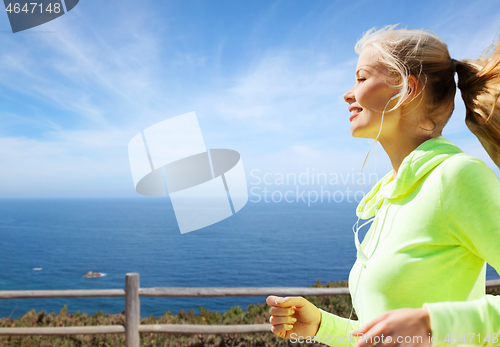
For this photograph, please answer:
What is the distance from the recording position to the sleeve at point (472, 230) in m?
0.59

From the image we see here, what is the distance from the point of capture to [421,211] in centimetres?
73

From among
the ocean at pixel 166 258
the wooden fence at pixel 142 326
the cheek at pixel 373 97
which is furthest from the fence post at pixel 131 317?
the ocean at pixel 166 258

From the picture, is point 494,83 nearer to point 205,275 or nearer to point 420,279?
point 420,279

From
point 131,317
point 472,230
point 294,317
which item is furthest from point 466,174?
point 131,317

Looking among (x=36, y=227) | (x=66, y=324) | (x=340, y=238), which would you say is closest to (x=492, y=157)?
(x=66, y=324)

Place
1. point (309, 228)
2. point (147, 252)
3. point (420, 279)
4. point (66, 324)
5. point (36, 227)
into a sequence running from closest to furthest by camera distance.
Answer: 1. point (420, 279)
2. point (66, 324)
3. point (147, 252)
4. point (309, 228)
5. point (36, 227)

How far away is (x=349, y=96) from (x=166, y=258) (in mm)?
70599

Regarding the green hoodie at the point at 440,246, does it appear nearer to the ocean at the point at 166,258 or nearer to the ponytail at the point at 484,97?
the ponytail at the point at 484,97

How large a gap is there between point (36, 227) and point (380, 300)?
4338 inches

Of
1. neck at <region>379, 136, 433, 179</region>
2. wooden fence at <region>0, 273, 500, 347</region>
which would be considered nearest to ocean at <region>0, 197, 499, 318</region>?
wooden fence at <region>0, 273, 500, 347</region>

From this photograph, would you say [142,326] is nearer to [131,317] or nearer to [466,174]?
[131,317]

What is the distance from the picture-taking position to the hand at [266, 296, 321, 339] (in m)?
0.99

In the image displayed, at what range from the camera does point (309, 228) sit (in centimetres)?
8306

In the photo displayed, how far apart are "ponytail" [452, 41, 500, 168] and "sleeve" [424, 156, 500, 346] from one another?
0.19 metres
